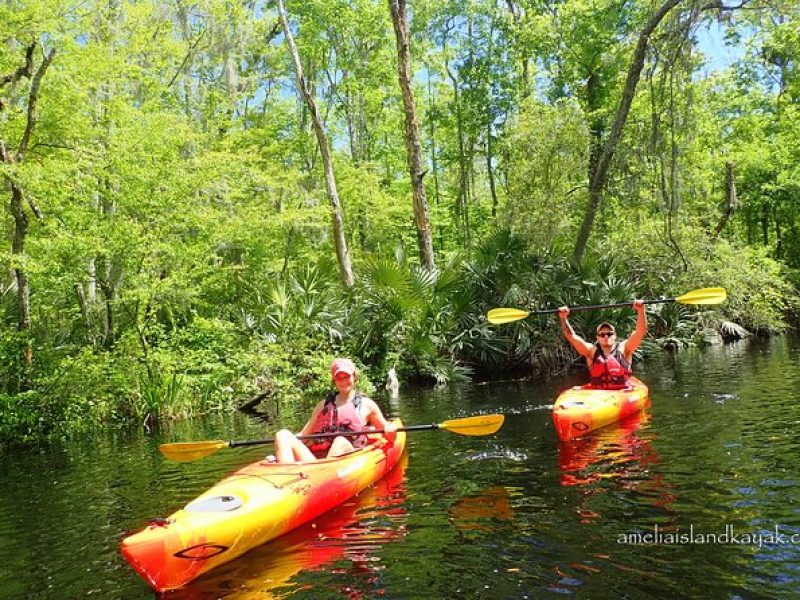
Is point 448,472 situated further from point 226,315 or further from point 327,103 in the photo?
point 327,103

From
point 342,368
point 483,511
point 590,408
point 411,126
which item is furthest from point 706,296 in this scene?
point 411,126

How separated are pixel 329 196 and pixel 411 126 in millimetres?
3816

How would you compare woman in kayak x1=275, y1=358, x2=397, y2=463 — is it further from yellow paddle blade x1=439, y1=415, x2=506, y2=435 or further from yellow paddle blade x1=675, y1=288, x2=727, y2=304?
yellow paddle blade x1=675, y1=288, x2=727, y2=304

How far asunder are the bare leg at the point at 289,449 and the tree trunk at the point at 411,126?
32.1 ft

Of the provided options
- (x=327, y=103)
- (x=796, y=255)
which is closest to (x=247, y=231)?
(x=327, y=103)

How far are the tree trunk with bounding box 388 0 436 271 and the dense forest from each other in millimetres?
57

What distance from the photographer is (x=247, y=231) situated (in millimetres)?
15094

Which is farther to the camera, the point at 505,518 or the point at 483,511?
the point at 483,511

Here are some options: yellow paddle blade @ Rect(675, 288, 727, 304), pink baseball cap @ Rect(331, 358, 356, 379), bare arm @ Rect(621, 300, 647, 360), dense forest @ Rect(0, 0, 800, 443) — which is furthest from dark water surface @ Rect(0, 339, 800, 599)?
dense forest @ Rect(0, 0, 800, 443)

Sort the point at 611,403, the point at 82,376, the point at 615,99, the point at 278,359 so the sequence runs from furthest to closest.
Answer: the point at 615,99, the point at 278,359, the point at 82,376, the point at 611,403

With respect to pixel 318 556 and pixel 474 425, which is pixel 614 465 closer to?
pixel 474 425

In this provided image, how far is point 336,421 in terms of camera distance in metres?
6.54

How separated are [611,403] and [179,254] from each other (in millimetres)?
8097

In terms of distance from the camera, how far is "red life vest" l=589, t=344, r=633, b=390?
347 inches
